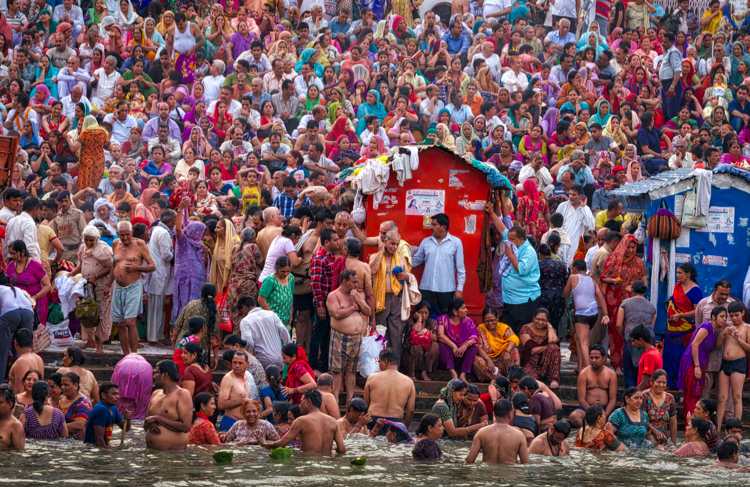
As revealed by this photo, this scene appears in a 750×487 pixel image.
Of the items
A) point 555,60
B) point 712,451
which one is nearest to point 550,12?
point 555,60

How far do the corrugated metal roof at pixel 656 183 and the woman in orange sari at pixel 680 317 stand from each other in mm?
1126

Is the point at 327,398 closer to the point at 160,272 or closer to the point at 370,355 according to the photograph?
the point at 370,355

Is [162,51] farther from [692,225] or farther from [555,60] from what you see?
[692,225]

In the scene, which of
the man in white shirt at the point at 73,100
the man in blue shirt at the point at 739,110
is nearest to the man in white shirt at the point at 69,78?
the man in white shirt at the point at 73,100

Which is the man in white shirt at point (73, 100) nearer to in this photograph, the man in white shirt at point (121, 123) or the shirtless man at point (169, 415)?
the man in white shirt at point (121, 123)

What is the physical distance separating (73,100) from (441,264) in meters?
9.24

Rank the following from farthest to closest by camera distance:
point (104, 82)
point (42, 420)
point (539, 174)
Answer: point (104, 82)
point (539, 174)
point (42, 420)

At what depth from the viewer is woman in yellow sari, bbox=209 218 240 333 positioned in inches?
521

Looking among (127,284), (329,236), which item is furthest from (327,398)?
(127,284)

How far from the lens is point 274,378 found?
37.2 feet

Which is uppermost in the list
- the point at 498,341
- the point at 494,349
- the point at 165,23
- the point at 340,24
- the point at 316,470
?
the point at 340,24

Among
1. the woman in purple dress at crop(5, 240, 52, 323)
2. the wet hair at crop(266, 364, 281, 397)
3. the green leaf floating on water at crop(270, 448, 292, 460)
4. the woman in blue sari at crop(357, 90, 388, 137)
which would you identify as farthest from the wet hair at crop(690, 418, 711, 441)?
the woman in blue sari at crop(357, 90, 388, 137)

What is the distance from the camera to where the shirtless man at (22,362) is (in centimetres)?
1079

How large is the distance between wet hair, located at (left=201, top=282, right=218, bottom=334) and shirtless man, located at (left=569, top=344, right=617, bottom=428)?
4486 mm
